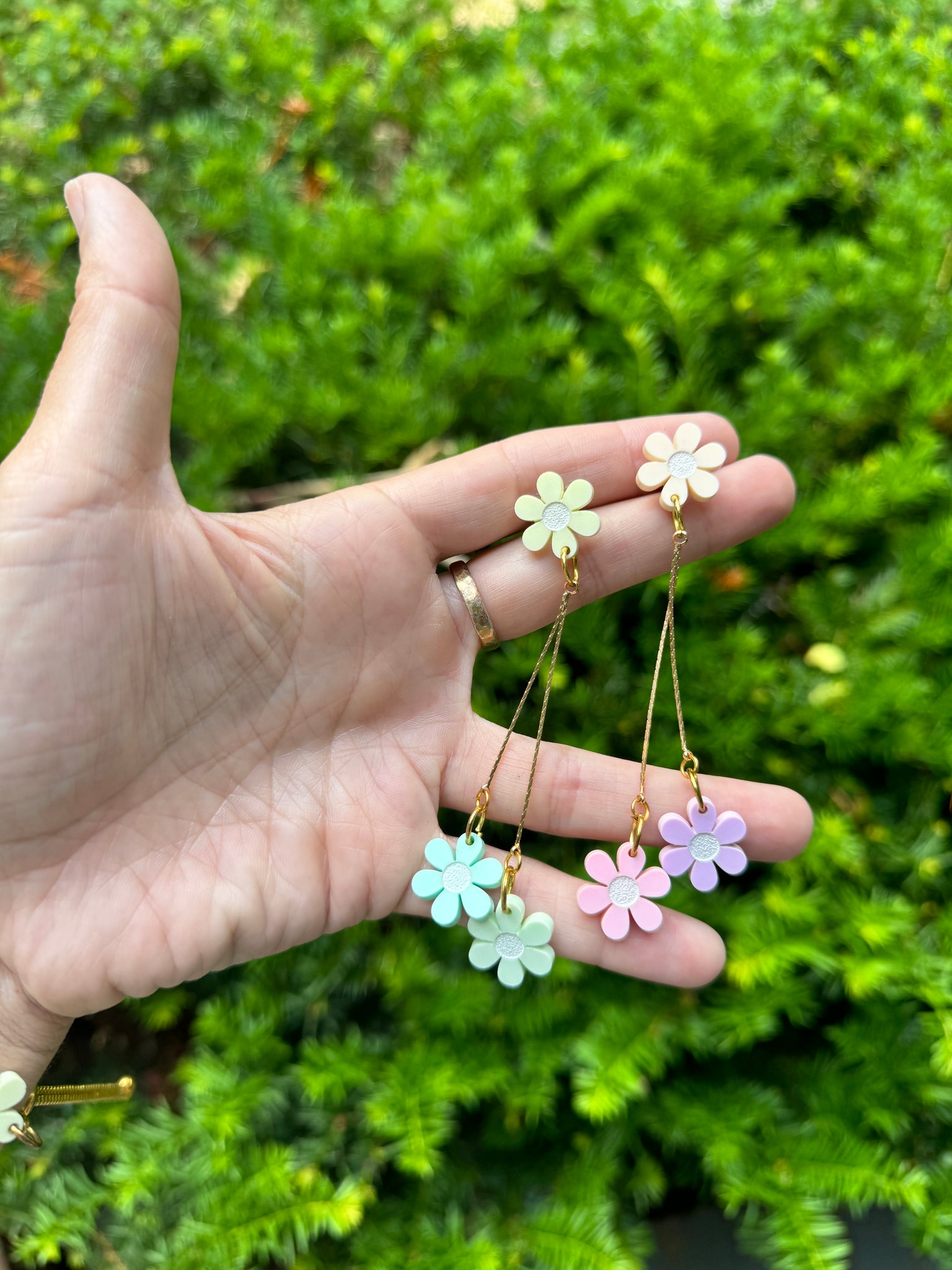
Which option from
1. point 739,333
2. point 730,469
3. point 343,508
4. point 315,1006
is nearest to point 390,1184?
point 315,1006

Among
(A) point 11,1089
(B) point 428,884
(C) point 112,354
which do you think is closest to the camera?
(C) point 112,354

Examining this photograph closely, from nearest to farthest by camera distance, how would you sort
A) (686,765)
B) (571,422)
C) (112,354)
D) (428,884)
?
(112,354) → (428,884) → (686,765) → (571,422)

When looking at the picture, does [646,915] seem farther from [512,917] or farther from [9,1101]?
[9,1101]

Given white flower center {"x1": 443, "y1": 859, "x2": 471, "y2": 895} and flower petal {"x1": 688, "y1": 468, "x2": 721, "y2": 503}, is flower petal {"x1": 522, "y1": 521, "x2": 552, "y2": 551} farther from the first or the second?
white flower center {"x1": 443, "y1": 859, "x2": 471, "y2": 895}

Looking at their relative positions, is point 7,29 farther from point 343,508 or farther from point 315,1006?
point 315,1006

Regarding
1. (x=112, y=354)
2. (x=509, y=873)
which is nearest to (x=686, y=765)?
(x=509, y=873)

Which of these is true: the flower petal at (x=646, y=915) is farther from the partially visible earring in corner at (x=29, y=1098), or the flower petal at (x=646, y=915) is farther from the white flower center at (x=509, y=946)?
the partially visible earring in corner at (x=29, y=1098)

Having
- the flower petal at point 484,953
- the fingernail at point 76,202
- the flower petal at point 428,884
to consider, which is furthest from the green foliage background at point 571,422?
the fingernail at point 76,202
